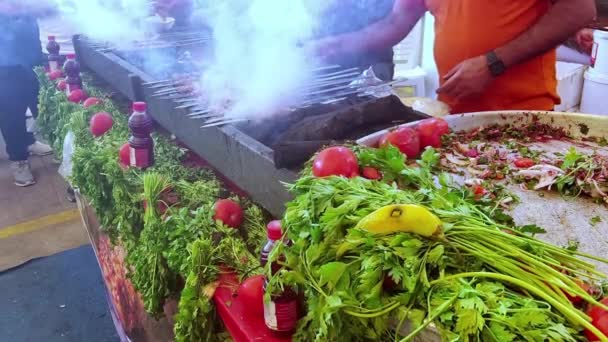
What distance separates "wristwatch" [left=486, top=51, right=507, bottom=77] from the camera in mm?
2254

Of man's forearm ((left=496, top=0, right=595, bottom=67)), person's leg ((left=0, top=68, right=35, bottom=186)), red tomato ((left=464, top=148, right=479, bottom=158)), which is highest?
man's forearm ((left=496, top=0, right=595, bottom=67))

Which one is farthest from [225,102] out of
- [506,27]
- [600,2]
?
[600,2]

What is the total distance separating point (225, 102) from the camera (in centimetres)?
242

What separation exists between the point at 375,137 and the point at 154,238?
91cm

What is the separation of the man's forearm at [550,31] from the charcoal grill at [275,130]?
1.75 ft

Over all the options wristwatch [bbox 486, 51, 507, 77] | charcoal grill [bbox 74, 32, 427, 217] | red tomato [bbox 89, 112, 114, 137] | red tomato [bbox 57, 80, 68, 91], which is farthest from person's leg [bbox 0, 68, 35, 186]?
wristwatch [bbox 486, 51, 507, 77]

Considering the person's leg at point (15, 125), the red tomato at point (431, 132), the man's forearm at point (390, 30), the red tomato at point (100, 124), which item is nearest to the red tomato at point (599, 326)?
the red tomato at point (431, 132)

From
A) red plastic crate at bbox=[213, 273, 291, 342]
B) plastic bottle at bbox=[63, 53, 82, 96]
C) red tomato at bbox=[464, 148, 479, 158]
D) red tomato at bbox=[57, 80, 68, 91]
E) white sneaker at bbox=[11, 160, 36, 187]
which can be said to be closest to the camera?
red plastic crate at bbox=[213, 273, 291, 342]

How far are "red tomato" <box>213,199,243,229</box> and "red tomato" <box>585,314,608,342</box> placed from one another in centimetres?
123

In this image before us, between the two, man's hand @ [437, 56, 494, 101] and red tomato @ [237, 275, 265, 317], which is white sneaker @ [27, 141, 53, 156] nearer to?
man's hand @ [437, 56, 494, 101]

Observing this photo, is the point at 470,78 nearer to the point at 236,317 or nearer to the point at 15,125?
the point at 236,317

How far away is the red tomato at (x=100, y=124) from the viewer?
3.00 meters

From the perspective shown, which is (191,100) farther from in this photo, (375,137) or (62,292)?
(62,292)

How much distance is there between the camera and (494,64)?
2256mm
